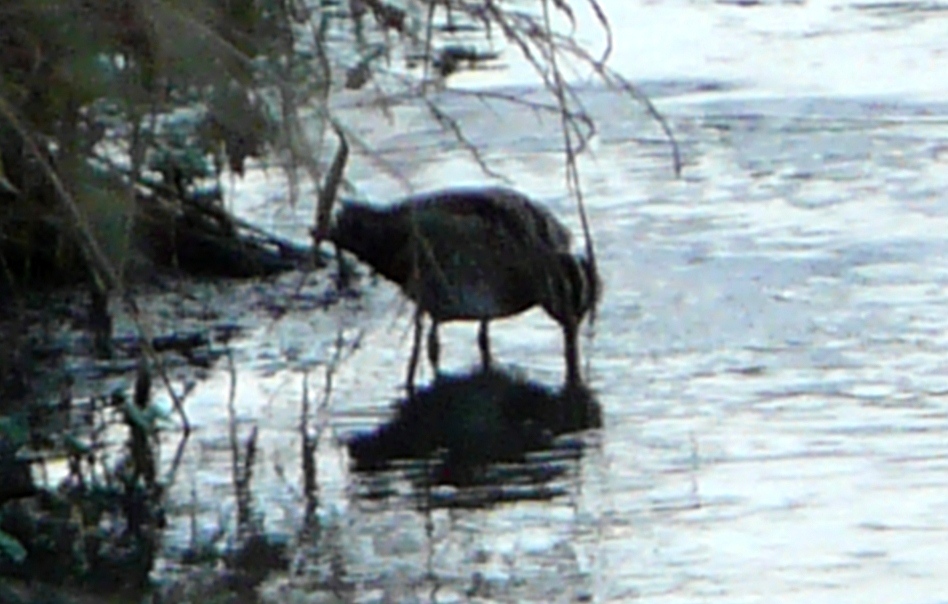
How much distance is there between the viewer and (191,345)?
9172 millimetres

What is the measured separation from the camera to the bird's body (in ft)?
28.7

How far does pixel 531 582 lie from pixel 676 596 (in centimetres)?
33

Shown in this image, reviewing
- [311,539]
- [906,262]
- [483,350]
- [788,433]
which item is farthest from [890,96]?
[311,539]

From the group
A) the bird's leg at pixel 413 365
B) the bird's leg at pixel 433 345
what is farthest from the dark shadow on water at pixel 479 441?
the bird's leg at pixel 433 345

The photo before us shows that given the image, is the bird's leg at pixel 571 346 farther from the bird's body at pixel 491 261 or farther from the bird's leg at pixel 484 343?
the bird's leg at pixel 484 343

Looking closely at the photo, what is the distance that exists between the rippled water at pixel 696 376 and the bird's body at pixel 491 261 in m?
0.16

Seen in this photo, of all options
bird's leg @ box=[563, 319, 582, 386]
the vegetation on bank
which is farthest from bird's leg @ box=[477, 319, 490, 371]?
the vegetation on bank

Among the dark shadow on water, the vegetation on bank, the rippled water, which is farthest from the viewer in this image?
the dark shadow on water

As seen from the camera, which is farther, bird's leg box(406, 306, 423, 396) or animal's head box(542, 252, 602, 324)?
animal's head box(542, 252, 602, 324)

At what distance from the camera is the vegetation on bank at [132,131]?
5848mm

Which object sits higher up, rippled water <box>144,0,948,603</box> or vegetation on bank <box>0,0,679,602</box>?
vegetation on bank <box>0,0,679,602</box>

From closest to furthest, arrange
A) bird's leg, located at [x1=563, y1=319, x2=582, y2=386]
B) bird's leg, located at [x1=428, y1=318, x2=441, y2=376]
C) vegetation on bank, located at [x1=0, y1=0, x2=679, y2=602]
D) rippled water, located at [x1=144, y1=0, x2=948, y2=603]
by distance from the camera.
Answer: vegetation on bank, located at [x1=0, y1=0, x2=679, y2=602], rippled water, located at [x1=144, y1=0, x2=948, y2=603], bird's leg, located at [x1=563, y1=319, x2=582, y2=386], bird's leg, located at [x1=428, y1=318, x2=441, y2=376]

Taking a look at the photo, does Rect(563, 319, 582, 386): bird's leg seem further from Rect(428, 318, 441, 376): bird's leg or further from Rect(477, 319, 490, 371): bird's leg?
Rect(428, 318, 441, 376): bird's leg

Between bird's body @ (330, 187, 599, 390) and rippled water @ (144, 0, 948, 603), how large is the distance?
155mm
